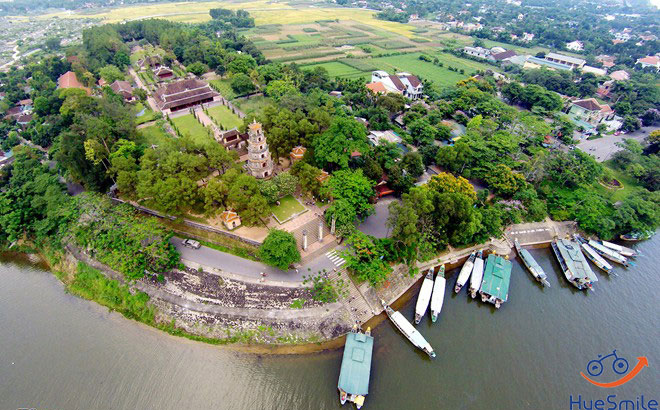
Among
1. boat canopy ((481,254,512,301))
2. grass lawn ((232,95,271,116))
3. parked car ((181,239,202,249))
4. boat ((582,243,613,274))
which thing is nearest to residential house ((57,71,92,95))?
grass lawn ((232,95,271,116))

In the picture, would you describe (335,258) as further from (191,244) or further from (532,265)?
(532,265)

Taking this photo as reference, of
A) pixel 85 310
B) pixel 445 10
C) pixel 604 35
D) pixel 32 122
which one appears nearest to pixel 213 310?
pixel 85 310

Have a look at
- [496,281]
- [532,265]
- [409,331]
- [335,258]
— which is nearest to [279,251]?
[335,258]

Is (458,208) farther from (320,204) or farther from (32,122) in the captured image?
(32,122)

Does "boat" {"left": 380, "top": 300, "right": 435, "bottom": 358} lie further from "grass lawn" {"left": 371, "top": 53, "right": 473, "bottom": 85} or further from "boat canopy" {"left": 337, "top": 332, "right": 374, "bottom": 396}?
"grass lawn" {"left": 371, "top": 53, "right": 473, "bottom": 85}

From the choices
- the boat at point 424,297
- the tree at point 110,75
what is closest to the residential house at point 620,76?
the boat at point 424,297

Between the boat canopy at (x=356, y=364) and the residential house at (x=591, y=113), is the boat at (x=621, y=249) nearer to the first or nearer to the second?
the residential house at (x=591, y=113)
